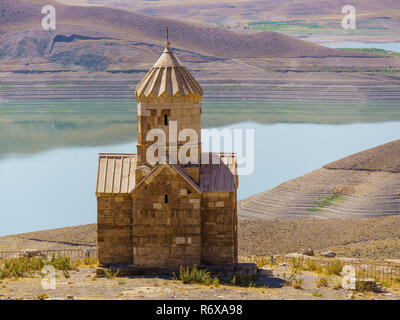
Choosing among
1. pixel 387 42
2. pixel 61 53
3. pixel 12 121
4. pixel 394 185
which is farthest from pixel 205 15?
pixel 394 185

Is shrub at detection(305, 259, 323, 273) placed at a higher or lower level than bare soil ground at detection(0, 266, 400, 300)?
higher

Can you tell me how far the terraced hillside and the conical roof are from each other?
14.6 metres

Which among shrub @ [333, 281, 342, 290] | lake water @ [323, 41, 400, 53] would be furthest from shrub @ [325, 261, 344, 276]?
lake water @ [323, 41, 400, 53]

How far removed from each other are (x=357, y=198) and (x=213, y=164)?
17.6 m

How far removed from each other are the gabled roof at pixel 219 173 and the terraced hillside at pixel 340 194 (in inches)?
537

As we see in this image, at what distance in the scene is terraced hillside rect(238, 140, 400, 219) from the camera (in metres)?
28.8

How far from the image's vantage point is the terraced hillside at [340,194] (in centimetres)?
2884

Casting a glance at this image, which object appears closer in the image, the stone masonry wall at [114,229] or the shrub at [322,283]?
the shrub at [322,283]

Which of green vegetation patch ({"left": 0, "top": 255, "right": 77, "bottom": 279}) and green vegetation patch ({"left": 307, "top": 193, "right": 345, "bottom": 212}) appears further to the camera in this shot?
green vegetation patch ({"left": 307, "top": 193, "right": 345, "bottom": 212})

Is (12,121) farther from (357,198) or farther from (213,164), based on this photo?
(213,164)

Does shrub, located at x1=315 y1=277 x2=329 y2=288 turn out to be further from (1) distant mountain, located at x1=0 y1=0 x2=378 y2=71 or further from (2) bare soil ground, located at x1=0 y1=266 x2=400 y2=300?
(1) distant mountain, located at x1=0 y1=0 x2=378 y2=71

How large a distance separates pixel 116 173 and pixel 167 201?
3.93 ft

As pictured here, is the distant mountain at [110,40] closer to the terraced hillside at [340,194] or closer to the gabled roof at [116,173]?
the terraced hillside at [340,194]

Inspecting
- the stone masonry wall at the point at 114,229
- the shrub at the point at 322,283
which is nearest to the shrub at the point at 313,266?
the shrub at the point at 322,283
